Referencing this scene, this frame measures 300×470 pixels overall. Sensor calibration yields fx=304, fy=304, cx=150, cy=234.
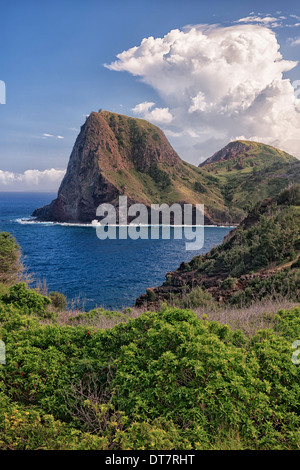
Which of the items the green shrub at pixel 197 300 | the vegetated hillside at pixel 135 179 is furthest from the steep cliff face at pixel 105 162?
the green shrub at pixel 197 300

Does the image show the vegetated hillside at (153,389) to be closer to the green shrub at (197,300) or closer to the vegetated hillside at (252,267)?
the vegetated hillside at (252,267)

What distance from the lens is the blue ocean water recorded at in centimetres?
3662

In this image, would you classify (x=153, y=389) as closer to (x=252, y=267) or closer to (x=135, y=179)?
(x=252, y=267)

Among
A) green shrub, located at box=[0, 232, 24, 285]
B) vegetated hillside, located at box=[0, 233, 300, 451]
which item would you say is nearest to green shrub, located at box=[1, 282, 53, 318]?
vegetated hillside, located at box=[0, 233, 300, 451]

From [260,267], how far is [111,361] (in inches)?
680

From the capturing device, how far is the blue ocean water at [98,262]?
36622mm

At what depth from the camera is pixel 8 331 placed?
299 inches

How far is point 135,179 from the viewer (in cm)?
13800

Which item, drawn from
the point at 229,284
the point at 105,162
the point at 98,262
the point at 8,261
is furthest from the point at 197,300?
the point at 105,162

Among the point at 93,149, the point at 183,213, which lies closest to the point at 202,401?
the point at 183,213

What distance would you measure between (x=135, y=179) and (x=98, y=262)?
87556 mm

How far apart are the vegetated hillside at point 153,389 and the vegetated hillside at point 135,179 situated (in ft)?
368

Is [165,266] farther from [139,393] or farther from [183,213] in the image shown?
[183,213]

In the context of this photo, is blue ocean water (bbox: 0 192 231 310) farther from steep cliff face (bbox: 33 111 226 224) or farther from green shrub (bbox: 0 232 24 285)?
steep cliff face (bbox: 33 111 226 224)
